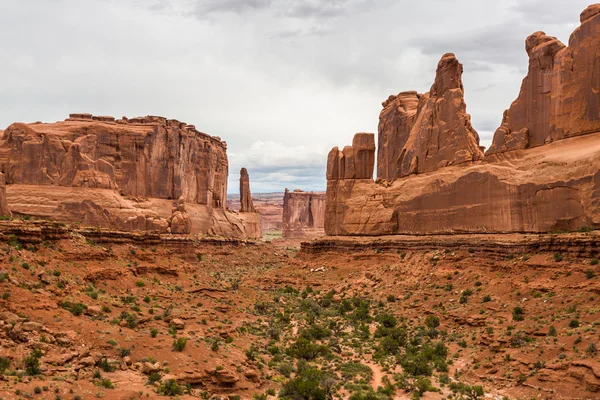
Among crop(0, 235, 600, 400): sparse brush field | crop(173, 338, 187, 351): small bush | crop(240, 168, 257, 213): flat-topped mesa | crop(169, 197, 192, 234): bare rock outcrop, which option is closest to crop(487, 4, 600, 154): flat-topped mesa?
crop(0, 235, 600, 400): sparse brush field

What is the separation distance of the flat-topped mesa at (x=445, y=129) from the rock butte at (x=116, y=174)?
32.3 m

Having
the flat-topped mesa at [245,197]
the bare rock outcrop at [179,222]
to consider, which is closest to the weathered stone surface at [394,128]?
the bare rock outcrop at [179,222]

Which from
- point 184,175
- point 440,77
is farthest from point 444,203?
point 184,175

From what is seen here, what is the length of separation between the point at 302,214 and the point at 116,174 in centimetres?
8513

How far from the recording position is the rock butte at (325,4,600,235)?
33.2 metres

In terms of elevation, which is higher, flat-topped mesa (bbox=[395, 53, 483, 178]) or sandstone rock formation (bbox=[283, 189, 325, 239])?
flat-topped mesa (bbox=[395, 53, 483, 178])

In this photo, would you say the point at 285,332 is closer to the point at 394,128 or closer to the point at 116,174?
the point at 394,128

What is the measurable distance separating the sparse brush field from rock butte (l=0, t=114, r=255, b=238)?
84.4 feet

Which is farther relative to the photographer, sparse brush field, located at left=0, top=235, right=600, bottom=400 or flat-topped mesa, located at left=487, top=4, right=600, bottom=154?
flat-topped mesa, located at left=487, top=4, right=600, bottom=154

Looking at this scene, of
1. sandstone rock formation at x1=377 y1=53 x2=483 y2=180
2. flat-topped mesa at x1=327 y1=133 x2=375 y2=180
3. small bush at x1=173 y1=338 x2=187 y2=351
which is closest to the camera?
small bush at x1=173 y1=338 x2=187 y2=351

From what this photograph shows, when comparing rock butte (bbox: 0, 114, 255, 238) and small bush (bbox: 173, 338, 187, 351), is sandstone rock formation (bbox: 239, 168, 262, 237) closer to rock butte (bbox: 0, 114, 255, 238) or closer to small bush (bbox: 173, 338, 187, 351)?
rock butte (bbox: 0, 114, 255, 238)

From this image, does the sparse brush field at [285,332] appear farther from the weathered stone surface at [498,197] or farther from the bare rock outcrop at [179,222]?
the bare rock outcrop at [179,222]

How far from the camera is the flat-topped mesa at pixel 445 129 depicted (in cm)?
4425

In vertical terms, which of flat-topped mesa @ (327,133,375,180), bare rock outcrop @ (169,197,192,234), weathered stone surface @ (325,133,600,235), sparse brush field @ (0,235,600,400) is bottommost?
sparse brush field @ (0,235,600,400)
